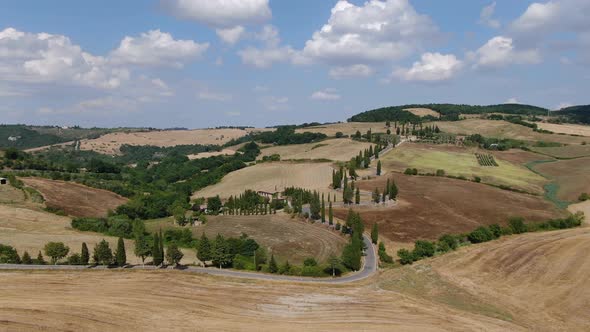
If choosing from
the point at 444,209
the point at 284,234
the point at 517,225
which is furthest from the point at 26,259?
the point at 517,225

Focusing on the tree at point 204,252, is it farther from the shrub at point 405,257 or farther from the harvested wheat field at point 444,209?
the harvested wheat field at point 444,209

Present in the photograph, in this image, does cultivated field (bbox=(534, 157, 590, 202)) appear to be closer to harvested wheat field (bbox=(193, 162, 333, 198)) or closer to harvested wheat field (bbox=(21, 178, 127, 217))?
harvested wheat field (bbox=(193, 162, 333, 198))

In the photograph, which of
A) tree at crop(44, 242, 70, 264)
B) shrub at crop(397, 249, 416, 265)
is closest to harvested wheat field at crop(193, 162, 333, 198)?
shrub at crop(397, 249, 416, 265)

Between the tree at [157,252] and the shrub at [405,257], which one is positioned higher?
the tree at [157,252]

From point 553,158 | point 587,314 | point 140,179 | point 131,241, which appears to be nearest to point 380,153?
point 553,158

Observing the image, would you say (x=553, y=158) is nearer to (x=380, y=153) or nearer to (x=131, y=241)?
(x=380, y=153)

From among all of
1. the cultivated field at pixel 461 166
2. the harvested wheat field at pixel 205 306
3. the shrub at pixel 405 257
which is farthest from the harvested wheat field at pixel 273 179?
Answer: the harvested wheat field at pixel 205 306

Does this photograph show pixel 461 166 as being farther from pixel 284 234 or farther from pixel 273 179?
pixel 284 234
